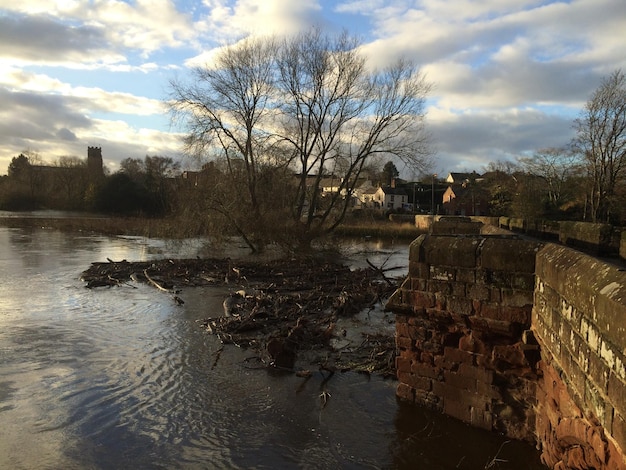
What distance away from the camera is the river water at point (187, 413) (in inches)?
212

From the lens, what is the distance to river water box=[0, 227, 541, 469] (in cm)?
539

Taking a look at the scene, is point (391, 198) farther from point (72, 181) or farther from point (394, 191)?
point (72, 181)

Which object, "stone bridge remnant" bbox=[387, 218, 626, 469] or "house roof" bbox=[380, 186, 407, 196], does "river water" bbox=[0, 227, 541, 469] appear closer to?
"stone bridge remnant" bbox=[387, 218, 626, 469]

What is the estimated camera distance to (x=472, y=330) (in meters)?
5.61

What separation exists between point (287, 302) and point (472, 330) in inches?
343

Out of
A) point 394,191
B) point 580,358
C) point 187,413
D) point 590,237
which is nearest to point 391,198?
point 394,191

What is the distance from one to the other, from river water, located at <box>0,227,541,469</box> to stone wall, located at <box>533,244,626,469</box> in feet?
3.46

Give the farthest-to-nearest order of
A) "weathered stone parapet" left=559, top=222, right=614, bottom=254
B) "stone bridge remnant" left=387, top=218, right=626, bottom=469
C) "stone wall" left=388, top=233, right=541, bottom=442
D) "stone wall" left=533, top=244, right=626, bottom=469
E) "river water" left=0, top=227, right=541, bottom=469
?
"weathered stone parapet" left=559, top=222, right=614, bottom=254 < "river water" left=0, top=227, right=541, bottom=469 < "stone wall" left=388, top=233, right=541, bottom=442 < "stone bridge remnant" left=387, top=218, right=626, bottom=469 < "stone wall" left=533, top=244, right=626, bottom=469

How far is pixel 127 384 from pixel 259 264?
15.0m

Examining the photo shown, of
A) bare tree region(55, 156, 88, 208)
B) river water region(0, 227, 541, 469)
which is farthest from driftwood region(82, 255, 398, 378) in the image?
bare tree region(55, 156, 88, 208)

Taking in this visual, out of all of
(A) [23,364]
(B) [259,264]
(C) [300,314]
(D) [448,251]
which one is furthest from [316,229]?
(D) [448,251]

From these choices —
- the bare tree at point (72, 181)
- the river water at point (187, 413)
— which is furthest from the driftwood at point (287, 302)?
the bare tree at point (72, 181)

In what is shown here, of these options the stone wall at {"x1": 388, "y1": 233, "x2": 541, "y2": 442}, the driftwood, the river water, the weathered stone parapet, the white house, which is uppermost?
the white house

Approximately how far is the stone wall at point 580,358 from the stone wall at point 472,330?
0.26m
